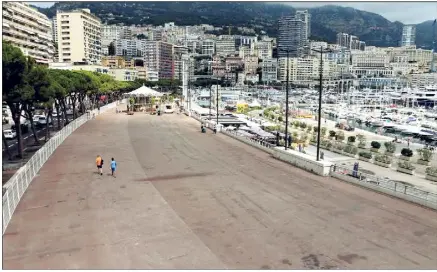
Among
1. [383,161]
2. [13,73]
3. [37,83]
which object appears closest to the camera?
[13,73]

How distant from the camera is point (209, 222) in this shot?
13.8 metres

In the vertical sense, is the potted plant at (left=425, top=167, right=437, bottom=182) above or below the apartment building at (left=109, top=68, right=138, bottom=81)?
below

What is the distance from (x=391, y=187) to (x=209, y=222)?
28.6ft

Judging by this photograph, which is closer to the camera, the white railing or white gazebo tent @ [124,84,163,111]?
the white railing

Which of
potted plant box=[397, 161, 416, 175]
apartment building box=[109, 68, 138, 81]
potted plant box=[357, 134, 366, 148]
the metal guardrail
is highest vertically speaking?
apartment building box=[109, 68, 138, 81]

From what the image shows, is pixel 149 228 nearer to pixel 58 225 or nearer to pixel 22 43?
pixel 58 225

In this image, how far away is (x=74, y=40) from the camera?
12975cm

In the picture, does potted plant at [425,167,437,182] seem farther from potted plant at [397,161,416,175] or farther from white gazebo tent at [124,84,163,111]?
white gazebo tent at [124,84,163,111]

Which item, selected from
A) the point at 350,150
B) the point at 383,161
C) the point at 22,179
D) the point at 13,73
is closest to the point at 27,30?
the point at 13,73

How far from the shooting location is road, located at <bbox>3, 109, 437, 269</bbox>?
36.0ft

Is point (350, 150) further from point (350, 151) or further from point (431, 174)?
point (431, 174)

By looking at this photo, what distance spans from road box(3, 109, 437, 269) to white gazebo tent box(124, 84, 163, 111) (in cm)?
A: 4376

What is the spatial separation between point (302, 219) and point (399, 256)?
12.1 ft

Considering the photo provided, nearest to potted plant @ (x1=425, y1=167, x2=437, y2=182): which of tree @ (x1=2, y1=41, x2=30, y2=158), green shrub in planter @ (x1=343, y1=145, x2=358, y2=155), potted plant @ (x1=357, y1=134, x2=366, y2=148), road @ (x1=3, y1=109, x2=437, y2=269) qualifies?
green shrub in planter @ (x1=343, y1=145, x2=358, y2=155)
